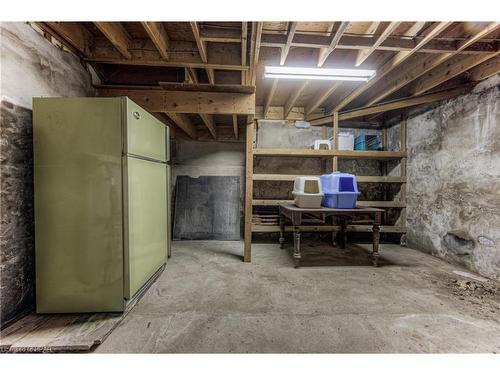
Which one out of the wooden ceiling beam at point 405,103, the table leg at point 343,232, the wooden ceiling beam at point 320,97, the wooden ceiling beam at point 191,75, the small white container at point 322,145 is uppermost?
the wooden ceiling beam at point 320,97

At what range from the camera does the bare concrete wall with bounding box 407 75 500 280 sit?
2623 mm

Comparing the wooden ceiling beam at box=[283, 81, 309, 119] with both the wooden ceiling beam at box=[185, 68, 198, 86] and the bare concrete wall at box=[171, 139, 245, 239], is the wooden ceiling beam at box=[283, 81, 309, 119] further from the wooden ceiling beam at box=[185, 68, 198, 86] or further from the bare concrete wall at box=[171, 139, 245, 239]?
the wooden ceiling beam at box=[185, 68, 198, 86]

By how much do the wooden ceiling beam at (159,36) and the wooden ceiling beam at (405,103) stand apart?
3.21 m

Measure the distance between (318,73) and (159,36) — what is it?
1837mm

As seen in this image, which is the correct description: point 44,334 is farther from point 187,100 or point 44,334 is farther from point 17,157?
point 187,100

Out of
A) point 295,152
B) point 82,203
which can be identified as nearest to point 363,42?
point 295,152

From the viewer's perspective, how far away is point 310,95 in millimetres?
3855

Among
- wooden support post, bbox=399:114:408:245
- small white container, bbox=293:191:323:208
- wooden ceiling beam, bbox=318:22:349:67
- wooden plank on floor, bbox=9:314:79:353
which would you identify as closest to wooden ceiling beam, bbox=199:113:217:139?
wooden ceiling beam, bbox=318:22:349:67

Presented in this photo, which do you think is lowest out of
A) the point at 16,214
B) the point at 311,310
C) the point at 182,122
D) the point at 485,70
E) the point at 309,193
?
the point at 311,310

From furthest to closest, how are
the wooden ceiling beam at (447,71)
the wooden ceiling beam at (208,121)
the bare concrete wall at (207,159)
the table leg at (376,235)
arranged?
the bare concrete wall at (207,159)
the wooden ceiling beam at (208,121)
the table leg at (376,235)
the wooden ceiling beam at (447,71)

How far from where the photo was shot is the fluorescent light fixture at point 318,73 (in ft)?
8.43

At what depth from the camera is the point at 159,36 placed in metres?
2.06

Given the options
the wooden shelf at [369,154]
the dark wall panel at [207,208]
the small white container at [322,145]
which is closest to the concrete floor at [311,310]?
the dark wall panel at [207,208]

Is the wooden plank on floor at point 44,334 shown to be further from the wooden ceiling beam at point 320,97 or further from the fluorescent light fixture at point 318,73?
the wooden ceiling beam at point 320,97
